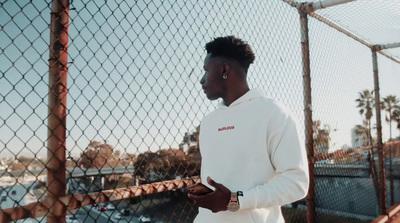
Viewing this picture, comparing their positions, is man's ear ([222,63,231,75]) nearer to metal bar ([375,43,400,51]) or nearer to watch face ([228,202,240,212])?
watch face ([228,202,240,212])

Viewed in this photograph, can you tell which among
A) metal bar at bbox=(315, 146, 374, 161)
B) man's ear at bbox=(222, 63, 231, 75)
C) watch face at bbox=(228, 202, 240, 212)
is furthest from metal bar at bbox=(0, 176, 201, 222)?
metal bar at bbox=(315, 146, 374, 161)

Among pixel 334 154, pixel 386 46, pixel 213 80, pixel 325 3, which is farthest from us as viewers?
pixel 386 46

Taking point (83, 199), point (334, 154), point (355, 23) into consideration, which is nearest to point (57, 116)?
point (83, 199)

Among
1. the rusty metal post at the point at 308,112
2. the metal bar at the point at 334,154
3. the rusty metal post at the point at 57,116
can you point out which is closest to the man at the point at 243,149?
the rusty metal post at the point at 57,116

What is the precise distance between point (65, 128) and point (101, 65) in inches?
16.6

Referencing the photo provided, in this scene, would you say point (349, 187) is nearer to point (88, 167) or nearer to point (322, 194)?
point (322, 194)

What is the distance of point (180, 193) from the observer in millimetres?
2643

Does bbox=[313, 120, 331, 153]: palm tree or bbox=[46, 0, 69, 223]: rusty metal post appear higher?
bbox=[46, 0, 69, 223]: rusty metal post

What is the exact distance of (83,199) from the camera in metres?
1.65

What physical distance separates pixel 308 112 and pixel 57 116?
9.56 feet

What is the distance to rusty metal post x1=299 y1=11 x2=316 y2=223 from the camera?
3.58m

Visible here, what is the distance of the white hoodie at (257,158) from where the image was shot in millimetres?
1408

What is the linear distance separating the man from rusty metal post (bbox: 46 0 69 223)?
0.70 metres

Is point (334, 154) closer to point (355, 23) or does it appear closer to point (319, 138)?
point (319, 138)
